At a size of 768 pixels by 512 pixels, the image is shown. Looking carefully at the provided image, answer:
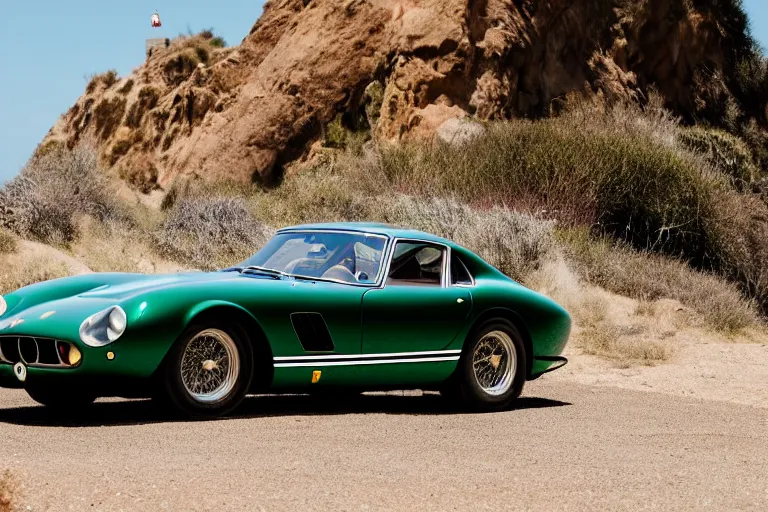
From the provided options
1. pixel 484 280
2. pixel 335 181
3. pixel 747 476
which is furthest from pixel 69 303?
pixel 335 181

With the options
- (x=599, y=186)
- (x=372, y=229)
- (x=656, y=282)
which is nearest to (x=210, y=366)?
(x=372, y=229)

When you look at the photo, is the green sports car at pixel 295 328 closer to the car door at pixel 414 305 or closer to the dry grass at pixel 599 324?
the car door at pixel 414 305

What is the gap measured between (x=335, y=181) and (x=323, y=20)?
6.52m

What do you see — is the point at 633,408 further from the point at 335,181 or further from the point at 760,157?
the point at 760,157

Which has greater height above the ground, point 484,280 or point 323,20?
point 323,20

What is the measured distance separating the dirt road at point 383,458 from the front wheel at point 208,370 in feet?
0.50

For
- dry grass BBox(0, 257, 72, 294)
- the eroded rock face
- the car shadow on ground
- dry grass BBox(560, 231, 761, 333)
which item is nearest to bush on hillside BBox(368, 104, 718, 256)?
dry grass BBox(560, 231, 761, 333)

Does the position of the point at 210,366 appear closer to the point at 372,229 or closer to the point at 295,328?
the point at 295,328

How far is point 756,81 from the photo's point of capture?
36594 mm

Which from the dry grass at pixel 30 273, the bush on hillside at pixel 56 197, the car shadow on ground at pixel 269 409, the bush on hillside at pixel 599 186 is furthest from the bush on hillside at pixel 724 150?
the car shadow on ground at pixel 269 409

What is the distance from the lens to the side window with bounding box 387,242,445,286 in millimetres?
9039

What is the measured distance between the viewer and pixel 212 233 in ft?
70.3

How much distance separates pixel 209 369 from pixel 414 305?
5.72 feet

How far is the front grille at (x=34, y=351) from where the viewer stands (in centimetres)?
757
